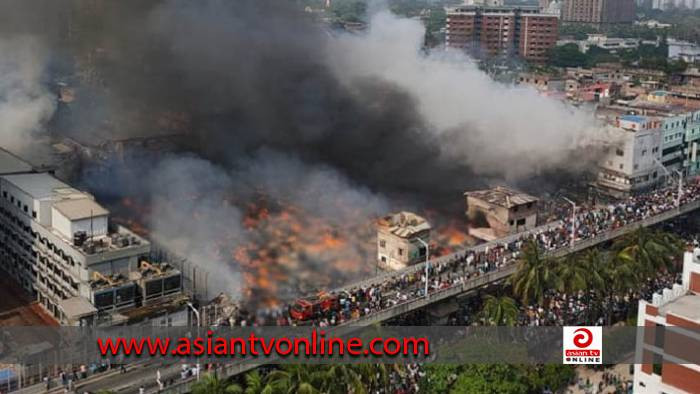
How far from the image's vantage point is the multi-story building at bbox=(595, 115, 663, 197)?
146 ft

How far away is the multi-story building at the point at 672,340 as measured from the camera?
756 inches

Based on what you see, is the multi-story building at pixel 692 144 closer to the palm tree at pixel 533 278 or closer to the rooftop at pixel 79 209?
the palm tree at pixel 533 278

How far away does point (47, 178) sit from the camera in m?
32.5

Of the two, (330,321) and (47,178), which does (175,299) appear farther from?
(47,178)

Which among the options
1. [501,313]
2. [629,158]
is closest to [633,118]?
[629,158]

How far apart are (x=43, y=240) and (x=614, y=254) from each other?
20.3m

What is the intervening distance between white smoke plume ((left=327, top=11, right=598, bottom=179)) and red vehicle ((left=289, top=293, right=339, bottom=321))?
18.2 m

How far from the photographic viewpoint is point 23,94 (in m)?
51.8

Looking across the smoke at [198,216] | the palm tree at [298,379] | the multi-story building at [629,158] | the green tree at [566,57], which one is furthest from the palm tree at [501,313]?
the green tree at [566,57]

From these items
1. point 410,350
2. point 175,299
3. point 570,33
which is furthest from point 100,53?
point 570,33

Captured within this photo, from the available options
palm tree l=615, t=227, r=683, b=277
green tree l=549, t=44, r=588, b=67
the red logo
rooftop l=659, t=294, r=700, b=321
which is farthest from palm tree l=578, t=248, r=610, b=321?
green tree l=549, t=44, r=588, b=67

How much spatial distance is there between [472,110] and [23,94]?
2787 cm

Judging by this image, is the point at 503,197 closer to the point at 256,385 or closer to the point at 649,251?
the point at 649,251

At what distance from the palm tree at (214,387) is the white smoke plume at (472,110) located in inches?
991
